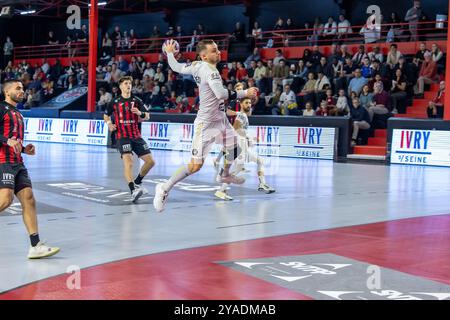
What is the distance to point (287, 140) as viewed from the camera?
2156 cm

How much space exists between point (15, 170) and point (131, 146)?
4796 millimetres

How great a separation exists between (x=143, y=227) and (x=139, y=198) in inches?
103

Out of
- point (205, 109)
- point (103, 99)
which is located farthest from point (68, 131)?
point (205, 109)

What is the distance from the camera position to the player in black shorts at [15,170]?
6676 millimetres

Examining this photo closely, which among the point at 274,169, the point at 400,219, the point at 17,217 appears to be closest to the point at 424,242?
the point at 400,219

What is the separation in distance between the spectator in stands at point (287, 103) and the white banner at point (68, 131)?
7.28m

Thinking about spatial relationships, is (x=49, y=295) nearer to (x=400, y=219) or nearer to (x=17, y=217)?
(x=17, y=217)

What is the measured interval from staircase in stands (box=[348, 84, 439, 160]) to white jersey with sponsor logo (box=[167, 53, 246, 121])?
39.5 ft

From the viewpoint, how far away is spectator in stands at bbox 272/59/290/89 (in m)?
25.8

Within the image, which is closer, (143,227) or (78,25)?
(143,227)

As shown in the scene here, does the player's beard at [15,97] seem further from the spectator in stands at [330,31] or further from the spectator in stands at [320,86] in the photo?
the spectator in stands at [330,31]

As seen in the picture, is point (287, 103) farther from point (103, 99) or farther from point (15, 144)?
point (15, 144)

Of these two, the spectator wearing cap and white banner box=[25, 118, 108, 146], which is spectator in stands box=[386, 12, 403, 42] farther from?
white banner box=[25, 118, 108, 146]
